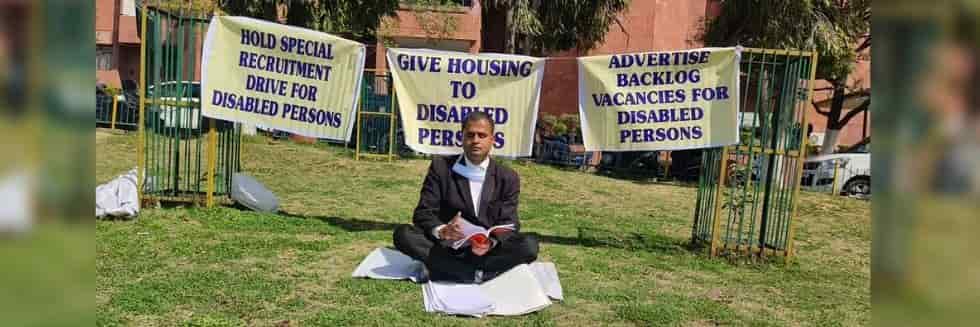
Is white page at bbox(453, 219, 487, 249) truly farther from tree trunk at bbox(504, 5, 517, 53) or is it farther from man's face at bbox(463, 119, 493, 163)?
tree trunk at bbox(504, 5, 517, 53)

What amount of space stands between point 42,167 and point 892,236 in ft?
2.61

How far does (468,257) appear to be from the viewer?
5426mm

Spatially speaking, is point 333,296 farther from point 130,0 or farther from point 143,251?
point 130,0

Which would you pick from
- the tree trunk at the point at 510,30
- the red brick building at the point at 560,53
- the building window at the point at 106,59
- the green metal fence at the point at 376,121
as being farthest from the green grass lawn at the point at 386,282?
the building window at the point at 106,59

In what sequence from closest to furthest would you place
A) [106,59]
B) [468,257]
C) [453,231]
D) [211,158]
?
[453,231]
[468,257]
[211,158]
[106,59]

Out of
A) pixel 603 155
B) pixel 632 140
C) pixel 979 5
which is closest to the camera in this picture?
pixel 979 5

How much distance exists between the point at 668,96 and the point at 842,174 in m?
9.08

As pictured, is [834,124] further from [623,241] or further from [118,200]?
[118,200]

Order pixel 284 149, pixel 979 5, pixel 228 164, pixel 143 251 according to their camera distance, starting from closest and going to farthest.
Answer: pixel 979 5
pixel 143 251
pixel 228 164
pixel 284 149

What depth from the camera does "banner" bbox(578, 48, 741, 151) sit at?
22.4ft

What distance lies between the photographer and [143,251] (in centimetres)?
614

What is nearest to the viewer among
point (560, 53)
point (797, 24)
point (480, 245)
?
point (480, 245)

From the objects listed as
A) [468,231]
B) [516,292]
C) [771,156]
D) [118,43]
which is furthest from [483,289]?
[118,43]

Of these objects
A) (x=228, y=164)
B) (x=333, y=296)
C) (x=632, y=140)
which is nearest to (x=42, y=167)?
(x=333, y=296)
